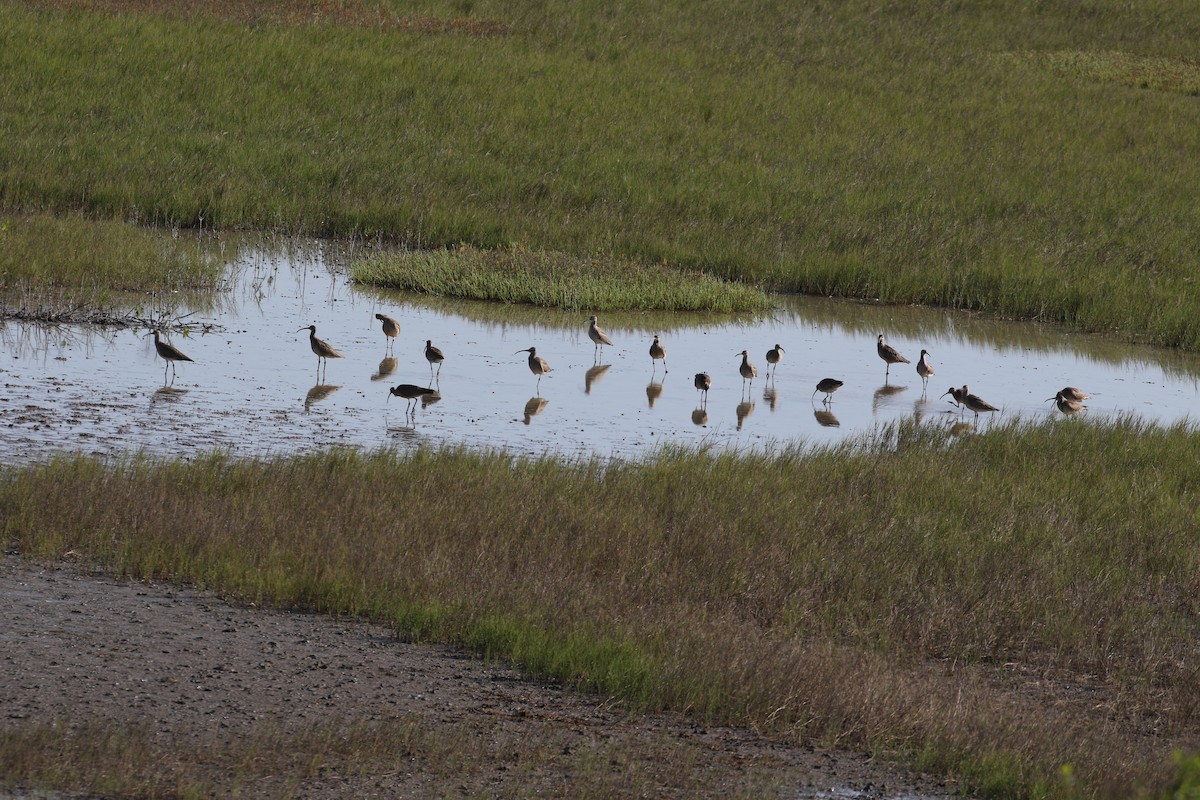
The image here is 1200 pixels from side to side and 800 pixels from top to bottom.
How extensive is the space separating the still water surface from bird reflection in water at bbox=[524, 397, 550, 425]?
0.16ft

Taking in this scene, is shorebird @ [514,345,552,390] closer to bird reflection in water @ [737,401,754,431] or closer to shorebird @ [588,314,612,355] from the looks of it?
shorebird @ [588,314,612,355]

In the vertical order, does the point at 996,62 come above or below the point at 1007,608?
above

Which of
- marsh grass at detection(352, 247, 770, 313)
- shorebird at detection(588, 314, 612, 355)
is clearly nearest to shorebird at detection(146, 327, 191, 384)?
shorebird at detection(588, 314, 612, 355)

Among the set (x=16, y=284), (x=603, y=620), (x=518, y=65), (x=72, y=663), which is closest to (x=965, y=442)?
(x=603, y=620)

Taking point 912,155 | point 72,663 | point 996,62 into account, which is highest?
point 996,62

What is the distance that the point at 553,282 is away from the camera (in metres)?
23.9

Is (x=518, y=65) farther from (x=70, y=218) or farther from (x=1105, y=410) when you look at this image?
(x=1105, y=410)

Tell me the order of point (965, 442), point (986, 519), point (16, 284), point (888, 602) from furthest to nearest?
point (16, 284) < point (965, 442) < point (986, 519) < point (888, 602)

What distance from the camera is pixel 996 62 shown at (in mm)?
48469

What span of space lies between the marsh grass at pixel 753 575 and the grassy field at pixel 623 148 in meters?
13.6

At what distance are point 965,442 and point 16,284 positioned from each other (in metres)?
12.1

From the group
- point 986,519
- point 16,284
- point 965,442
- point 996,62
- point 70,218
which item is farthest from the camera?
point 996,62

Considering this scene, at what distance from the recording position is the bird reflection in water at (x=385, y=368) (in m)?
17.8

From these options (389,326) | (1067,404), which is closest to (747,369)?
(1067,404)
